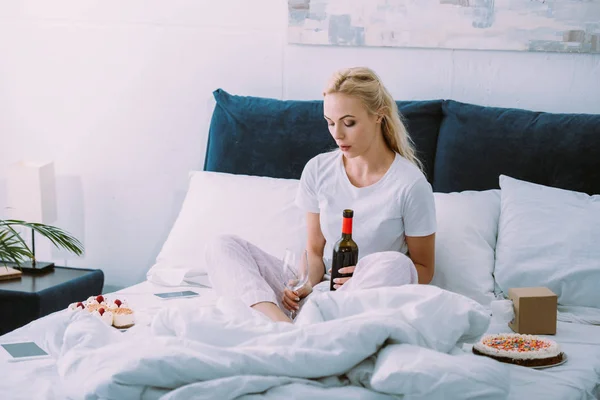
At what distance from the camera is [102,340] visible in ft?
6.88

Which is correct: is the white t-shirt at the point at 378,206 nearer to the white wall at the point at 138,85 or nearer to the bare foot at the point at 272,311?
the bare foot at the point at 272,311

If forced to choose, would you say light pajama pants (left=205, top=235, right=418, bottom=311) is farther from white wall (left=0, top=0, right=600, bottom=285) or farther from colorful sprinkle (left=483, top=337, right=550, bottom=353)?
white wall (left=0, top=0, right=600, bottom=285)

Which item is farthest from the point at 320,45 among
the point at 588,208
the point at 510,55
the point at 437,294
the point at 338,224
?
the point at 437,294

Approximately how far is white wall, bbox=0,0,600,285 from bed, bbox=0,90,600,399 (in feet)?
0.79

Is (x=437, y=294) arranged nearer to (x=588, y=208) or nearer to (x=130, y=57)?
(x=588, y=208)

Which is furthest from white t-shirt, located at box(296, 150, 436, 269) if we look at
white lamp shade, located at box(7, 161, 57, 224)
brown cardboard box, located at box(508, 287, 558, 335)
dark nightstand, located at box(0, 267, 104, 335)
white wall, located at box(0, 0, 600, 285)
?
white lamp shade, located at box(7, 161, 57, 224)

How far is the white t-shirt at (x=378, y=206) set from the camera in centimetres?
274

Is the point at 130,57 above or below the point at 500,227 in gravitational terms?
above

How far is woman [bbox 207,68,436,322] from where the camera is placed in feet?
8.87

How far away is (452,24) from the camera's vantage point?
A: 11.2 feet

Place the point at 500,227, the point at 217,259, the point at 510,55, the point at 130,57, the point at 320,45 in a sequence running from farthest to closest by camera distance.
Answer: the point at 130,57
the point at 320,45
the point at 510,55
the point at 500,227
the point at 217,259

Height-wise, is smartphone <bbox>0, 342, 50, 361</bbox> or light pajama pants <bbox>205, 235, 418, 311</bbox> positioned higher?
light pajama pants <bbox>205, 235, 418, 311</bbox>

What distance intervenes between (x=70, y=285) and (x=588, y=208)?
2040 mm

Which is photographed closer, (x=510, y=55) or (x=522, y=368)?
(x=522, y=368)
